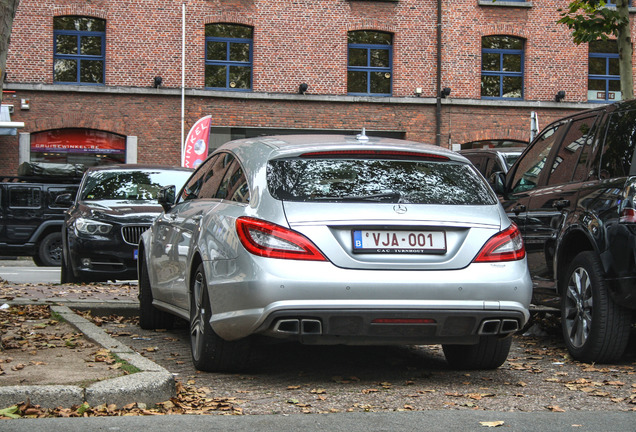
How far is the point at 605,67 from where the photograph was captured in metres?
32.2

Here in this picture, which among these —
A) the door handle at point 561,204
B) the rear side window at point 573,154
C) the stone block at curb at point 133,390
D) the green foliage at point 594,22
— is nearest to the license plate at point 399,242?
the stone block at curb at point 133,390

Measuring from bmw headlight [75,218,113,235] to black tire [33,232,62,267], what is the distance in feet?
30.2

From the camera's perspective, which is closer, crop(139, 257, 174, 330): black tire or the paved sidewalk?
the paved sidewalk

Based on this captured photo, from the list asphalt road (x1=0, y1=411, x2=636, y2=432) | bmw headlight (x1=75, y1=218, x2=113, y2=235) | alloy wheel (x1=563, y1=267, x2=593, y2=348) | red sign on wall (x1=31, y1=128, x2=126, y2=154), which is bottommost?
asphalt road (x1=0, y1=411, x2=636, y2=432)

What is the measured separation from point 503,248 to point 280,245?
55.0 inches

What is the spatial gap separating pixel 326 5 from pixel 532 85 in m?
7.04

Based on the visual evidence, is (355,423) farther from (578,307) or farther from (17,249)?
(17,249)

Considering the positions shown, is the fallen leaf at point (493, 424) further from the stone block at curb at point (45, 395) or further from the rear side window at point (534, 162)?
the rear side window at point (534, 162)

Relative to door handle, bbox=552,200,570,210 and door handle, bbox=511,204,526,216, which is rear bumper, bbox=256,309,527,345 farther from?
door handle, bbox=511,204,526,216

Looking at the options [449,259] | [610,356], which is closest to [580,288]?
[610,356]

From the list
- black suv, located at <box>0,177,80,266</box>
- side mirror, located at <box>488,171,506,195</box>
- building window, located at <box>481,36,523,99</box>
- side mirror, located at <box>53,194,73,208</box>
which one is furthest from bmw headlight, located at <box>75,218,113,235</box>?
building window, located at <box>481,36,523,99</box>

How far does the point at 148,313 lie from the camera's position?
8852 mm

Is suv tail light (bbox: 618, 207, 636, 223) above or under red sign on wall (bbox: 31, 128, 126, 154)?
under

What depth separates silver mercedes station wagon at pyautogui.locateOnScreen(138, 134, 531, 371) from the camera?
5.75 m
